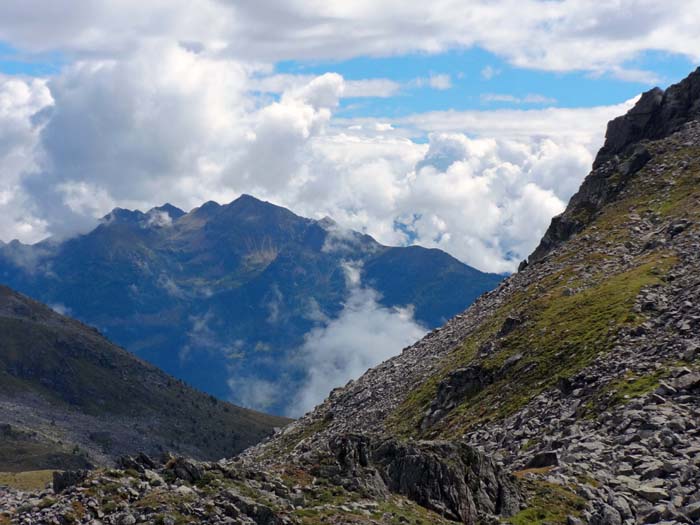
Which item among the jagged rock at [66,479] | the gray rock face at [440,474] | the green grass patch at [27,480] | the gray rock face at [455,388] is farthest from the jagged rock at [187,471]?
the green grass patch at [27,480]

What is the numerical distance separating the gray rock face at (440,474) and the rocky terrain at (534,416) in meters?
0.10

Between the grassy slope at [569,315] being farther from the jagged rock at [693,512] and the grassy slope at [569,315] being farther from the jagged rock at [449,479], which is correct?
the jagged rock at [693,512]

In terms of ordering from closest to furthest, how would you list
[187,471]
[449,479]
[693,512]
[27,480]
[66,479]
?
1. [66,479]
2. [187,471]
3. [693,512]
4. [449,479]
5. [27,480]

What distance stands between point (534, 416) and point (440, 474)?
88.6ft

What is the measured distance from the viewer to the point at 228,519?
4131cm

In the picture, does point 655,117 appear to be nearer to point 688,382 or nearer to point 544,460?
point 688,382

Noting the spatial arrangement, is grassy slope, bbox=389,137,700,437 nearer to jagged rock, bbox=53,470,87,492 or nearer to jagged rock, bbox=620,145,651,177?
jagged rock, bbox=620,145,651,177

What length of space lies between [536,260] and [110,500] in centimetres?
11223

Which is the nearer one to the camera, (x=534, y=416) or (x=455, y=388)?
(x=534, y=416)

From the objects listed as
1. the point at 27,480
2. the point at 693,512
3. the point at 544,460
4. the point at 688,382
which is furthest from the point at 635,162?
the point at 27,480

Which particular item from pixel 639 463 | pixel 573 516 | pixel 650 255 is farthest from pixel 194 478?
pixel 650 255

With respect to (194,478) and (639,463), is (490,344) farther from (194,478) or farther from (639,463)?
(194,478)

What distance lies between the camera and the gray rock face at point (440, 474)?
50531 mm

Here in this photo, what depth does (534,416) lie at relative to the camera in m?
76.4
